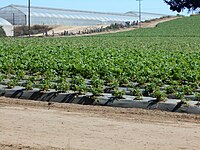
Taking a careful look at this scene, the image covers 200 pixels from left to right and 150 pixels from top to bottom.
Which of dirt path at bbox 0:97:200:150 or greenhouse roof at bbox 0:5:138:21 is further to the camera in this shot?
greenhouse roof at bbox 0:5:138:21

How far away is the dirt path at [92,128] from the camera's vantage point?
21.7 feet

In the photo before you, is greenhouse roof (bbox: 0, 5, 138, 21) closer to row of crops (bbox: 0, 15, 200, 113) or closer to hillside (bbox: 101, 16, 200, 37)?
hillside (bbox: 101, 16, 200, 37)

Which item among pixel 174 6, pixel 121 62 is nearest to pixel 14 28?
pixel 174 6

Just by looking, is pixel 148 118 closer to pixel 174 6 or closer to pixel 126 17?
pixel 174 6

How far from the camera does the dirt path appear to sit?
6.61 m

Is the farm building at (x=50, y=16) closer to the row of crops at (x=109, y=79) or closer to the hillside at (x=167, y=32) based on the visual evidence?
the hillside at (x=167, y=32)

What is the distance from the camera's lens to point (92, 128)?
770cm

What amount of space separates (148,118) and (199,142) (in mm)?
2005

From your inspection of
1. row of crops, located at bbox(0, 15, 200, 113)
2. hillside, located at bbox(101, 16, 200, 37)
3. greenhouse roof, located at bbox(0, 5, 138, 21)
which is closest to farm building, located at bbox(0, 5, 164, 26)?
greenhouse roof, located at bbox(0, 5, 138, 21)

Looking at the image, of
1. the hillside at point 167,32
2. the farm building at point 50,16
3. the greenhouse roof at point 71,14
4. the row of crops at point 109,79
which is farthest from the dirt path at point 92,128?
the greenhouse roof at point 71,14

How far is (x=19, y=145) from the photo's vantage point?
6.53 meters

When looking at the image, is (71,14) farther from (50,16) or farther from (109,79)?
(109,79)

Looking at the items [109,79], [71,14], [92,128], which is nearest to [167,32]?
[71,14]

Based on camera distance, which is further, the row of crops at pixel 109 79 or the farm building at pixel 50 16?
the farm building at pixel 50 16
